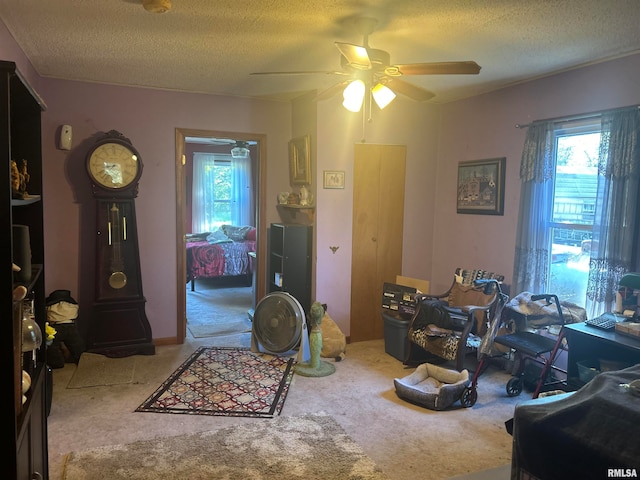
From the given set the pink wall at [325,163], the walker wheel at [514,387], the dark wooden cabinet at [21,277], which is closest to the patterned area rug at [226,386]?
the pink wall at [325,163]

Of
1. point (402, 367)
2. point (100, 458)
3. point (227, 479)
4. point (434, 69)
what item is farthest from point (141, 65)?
point (402, 367)

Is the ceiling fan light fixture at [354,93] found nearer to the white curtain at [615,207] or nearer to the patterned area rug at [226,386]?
the white curtain at [615,207]

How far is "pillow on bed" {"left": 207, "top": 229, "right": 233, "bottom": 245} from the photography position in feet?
22.6

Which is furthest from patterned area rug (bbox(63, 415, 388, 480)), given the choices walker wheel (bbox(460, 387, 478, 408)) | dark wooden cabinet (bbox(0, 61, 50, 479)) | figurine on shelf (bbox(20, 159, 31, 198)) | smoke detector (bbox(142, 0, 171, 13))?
smoke detector (bbox(142, 0, 171, 13))

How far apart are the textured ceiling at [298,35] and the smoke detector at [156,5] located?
52 millimetres

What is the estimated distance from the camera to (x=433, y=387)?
3.20 m

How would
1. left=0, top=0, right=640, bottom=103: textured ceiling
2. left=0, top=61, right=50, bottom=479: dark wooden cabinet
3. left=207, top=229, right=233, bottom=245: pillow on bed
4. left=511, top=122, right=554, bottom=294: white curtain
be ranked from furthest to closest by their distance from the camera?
left=207, top=229, right=233, bottom=245: pillow on bed < left=511, top=122, right=554, bottom=294: white curtain < left=0, top=0, right=640, bottom=103: textured ceiling < left=0, top=61, right=50, bottom=479: dark wooden cabinet

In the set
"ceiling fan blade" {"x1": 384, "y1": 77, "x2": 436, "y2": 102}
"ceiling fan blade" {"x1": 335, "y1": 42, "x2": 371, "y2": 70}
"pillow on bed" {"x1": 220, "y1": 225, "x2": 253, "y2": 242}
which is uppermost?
"ceiling fan blade" {"x1": 335, "y1": 42, "x2": 371, "y2": 70}

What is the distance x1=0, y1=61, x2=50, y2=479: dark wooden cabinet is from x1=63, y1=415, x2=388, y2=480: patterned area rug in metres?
0.47

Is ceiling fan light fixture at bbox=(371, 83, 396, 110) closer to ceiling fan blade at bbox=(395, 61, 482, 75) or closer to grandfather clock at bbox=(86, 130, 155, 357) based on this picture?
ceiling fan blade at bbox=(395, 61, 482, 75)

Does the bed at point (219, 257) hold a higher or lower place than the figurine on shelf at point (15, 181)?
lower

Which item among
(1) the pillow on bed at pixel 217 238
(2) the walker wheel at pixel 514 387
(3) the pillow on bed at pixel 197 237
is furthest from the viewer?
(3) the pillow on bed at pixel 197 237

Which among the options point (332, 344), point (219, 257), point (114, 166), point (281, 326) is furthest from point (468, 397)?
point (219, 257)

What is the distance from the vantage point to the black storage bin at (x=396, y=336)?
12.6 feet
